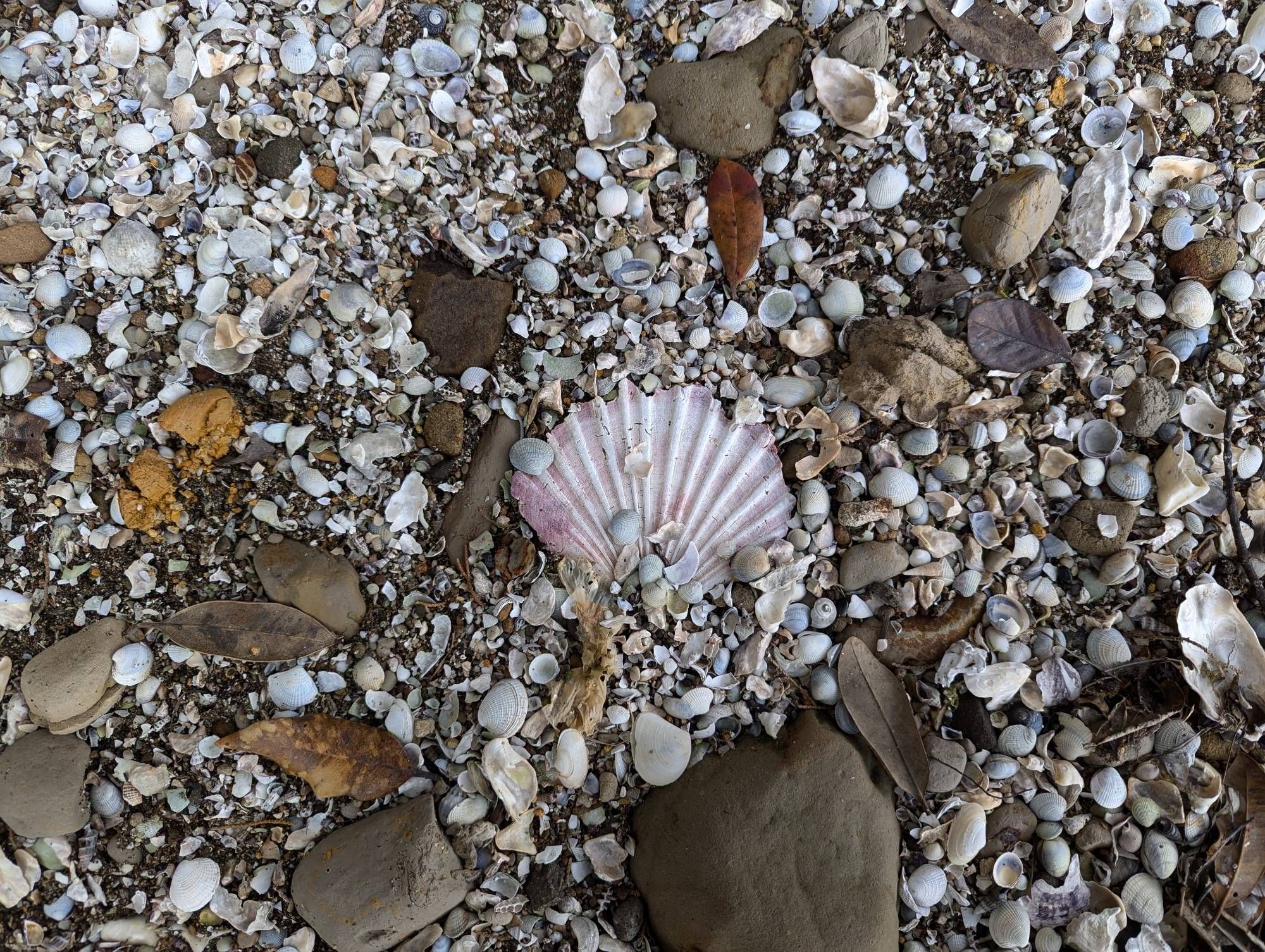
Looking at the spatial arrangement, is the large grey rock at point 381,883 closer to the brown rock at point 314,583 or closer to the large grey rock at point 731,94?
the brown rock at point 314,583

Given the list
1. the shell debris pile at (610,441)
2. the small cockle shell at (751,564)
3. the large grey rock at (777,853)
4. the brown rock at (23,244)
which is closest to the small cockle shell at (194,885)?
the shell debris pile at (610,441)

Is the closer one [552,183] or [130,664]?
[130,664]

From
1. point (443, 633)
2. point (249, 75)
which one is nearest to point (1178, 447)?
point (443, 633)

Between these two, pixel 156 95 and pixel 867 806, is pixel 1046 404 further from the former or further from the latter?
pixel 156 95

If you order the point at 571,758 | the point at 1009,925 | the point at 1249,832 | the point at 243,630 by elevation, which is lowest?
the point at 1009,925

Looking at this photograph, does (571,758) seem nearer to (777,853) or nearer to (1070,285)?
(777,853)

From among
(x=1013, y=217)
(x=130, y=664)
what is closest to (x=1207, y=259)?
(x=1013, y=217)

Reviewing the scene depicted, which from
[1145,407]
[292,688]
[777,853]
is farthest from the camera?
[1145,407]
